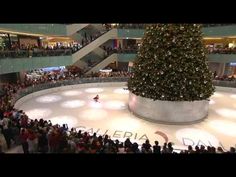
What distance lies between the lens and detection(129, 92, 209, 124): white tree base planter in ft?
47.8

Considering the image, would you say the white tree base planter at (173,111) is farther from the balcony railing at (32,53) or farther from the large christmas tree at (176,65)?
the balcony railing at (32,53)

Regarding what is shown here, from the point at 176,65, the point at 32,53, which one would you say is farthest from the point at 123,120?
the point at 32,53

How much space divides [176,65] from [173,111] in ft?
8.73

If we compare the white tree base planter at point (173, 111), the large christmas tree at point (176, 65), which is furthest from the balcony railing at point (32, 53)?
the white tree base planter at point (173, 111)

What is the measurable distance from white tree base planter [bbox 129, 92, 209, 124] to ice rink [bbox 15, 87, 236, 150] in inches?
15.9

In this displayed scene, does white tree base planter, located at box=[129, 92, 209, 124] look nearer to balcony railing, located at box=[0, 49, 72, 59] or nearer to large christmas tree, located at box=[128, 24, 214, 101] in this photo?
large christmas tree, located at box=[128, 24, 214, 101]

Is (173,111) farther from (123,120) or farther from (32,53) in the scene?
(32,53)

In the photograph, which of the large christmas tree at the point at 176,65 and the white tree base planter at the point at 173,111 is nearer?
the large christmas tree at the point at 176,65

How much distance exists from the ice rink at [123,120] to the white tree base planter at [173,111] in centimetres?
40

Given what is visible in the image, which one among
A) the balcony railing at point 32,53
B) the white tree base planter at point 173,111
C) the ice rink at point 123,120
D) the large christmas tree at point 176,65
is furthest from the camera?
the balcony railing at point 32,53

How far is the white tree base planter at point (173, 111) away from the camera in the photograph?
14555mm

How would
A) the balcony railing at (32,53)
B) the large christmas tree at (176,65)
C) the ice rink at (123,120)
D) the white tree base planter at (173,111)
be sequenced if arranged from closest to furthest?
the ice rink at (123,120)
the large christmas tree at (176,65)
the white tree base planter at (173,111)
the balcony railing at (32,53)

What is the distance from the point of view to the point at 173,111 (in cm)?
1456
